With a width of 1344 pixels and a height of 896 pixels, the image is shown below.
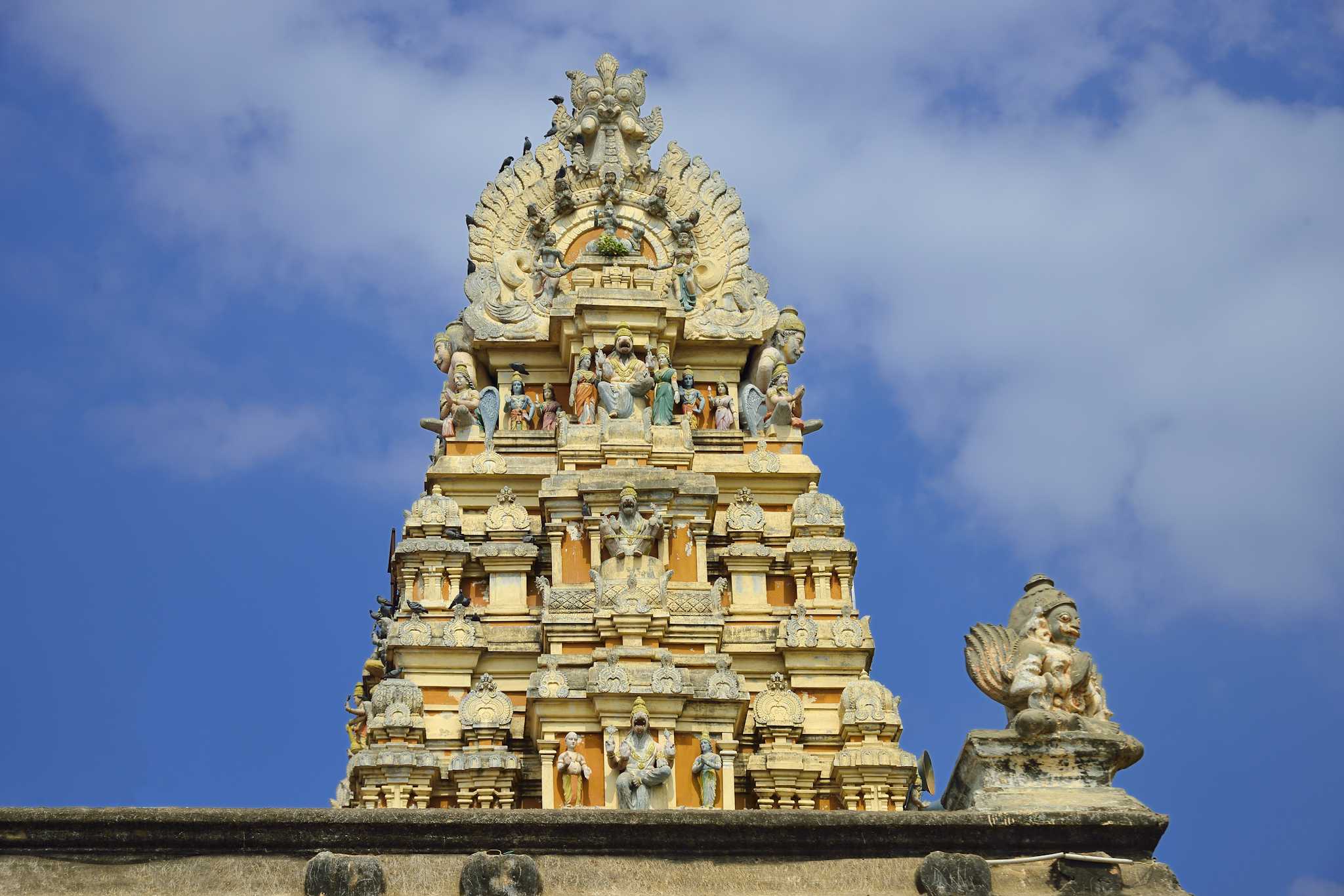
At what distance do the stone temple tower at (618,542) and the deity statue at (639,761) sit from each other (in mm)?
43

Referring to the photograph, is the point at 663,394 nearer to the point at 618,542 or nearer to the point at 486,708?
the point at 618,542

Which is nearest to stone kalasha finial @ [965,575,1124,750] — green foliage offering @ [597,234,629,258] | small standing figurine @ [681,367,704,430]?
small standing figurine @ [681,367,704,430]

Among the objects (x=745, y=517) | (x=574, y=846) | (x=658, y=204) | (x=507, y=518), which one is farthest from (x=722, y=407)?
(x=574, y=846)

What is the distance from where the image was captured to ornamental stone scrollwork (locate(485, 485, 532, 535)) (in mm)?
36969

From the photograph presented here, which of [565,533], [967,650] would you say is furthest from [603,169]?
[967,650]

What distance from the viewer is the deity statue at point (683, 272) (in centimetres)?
4003

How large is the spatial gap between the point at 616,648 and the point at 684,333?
7968 mm

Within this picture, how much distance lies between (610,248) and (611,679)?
9914 millimetres

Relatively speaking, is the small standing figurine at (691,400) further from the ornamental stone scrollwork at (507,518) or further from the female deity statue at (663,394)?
the ornamental stone scrollwork at (507,518)

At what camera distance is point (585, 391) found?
3809 centimetres

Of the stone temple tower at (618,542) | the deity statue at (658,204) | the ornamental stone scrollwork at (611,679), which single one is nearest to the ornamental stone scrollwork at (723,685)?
the stone temple tower at (618,542)

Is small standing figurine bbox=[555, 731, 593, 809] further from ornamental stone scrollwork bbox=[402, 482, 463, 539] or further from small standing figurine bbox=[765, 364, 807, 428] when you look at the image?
small standing figurine bbox=[765, 364, 807, 428]

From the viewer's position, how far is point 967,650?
66.6ft

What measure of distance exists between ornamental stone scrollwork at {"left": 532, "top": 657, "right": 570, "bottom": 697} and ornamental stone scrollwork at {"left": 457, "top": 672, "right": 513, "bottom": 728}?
71 centimetres
